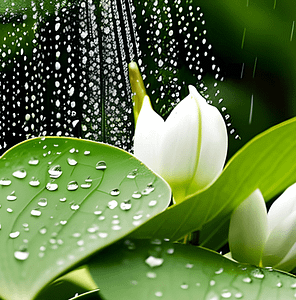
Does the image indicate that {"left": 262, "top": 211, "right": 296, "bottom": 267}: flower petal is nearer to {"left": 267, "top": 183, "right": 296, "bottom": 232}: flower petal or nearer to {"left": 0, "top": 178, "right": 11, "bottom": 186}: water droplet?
{"left": 267, "top": 183, "right": 296, "bottom": 232}: flower petal

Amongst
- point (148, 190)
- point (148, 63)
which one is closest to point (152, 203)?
point (148, 190)

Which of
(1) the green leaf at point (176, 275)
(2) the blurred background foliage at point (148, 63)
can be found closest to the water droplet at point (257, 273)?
(1) the green leaf at point (176, 275)

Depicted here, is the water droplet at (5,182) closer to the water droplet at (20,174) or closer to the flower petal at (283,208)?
the water droplet at (20,174)

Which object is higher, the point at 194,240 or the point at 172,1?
the point at 172,1

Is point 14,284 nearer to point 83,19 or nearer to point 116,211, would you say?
point 116,211

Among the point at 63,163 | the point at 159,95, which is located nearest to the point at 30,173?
the point at 63,163

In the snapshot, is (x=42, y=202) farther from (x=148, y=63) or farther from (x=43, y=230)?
(x=148, y=63)
